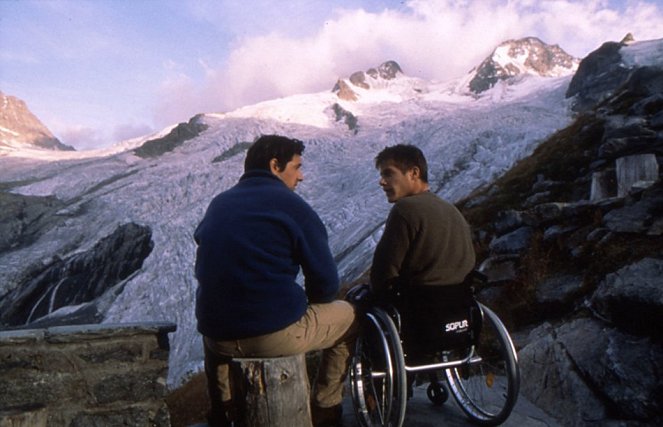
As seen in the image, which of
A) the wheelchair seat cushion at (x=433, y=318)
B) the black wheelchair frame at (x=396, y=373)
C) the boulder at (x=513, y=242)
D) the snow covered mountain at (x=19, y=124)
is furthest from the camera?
the snow covered mountain at (x=19, y=124)

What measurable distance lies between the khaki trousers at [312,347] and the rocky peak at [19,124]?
171172mm

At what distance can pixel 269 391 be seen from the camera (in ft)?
7.82

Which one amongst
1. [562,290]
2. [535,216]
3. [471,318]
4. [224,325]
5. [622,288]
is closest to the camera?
[224,325]

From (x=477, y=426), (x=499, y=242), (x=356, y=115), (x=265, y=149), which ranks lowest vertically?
(x=477, y=426)

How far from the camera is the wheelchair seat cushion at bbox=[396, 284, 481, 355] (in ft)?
8.70

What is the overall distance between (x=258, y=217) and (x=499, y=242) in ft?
19.5

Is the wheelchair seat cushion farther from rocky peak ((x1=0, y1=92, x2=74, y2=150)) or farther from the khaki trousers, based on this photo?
rocky peak ((x1=0, y1=92, x2=74, y2=150))

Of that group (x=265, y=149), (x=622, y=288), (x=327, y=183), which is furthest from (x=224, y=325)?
(x=327, y=183)

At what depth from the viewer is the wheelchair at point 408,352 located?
8.37 ft

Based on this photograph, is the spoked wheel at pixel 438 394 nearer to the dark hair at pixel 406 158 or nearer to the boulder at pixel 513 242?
the dark hair at pixel 406 158

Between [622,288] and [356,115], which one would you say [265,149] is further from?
[356,115]

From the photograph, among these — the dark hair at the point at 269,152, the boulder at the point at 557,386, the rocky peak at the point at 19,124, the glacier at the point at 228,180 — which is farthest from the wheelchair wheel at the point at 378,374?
the rocky peak at the point at 19,124

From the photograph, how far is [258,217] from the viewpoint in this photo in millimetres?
2414

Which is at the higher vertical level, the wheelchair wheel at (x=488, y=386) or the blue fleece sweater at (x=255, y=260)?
the blue fleece sweater at (x=255, y=260)
